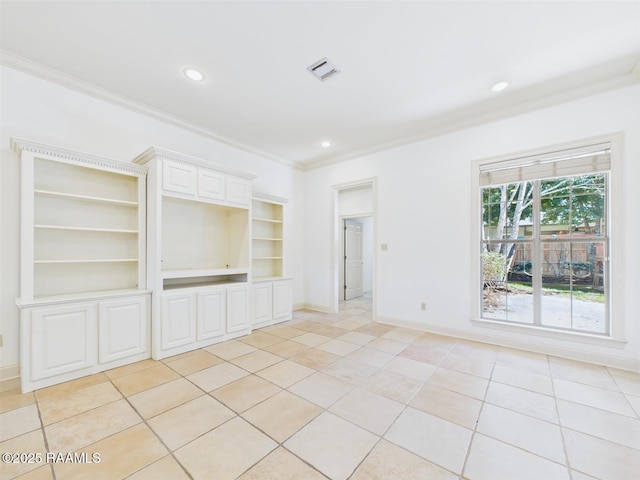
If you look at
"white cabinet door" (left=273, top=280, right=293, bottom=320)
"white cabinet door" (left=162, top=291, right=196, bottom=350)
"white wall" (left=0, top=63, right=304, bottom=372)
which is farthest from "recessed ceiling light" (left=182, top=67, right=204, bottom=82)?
"white cabinet door" (left=273, top=280, right=293, bottom=320)

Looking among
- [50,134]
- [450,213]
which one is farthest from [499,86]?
[50,134]

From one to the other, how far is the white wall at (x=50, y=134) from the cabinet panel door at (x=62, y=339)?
14.6 inches

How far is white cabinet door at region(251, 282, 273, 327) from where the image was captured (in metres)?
4.19

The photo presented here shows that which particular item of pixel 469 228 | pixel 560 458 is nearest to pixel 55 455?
pixel 560 458

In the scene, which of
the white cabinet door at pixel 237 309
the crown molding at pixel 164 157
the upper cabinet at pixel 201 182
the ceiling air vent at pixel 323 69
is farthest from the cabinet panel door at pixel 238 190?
the ceiling air vent at pixel 323 69

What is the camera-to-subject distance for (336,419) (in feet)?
6.47

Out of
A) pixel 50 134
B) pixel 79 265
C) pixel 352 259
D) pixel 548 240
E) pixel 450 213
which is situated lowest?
pixel 352 259

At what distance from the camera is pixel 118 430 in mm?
1838

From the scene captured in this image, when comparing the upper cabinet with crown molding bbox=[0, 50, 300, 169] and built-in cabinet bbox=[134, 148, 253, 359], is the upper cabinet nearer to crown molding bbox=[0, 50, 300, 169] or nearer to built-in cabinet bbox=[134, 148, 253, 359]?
built-in cabinet bbox=[134, 148, 253, 359]

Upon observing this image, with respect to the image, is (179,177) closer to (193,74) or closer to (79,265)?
(193,74)

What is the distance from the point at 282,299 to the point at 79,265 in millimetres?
2739

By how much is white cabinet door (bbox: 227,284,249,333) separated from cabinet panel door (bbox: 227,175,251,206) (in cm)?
124

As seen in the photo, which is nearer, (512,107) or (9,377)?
(9,377)

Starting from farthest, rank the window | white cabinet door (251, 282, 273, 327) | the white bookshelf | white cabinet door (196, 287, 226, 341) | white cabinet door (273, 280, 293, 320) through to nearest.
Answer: the white bookshelf, white cabinet door (273, 280, 293, 320), white cabinet door (251, 282, 273, 327), white cabinet door (196, 287, 226, 341), the window
